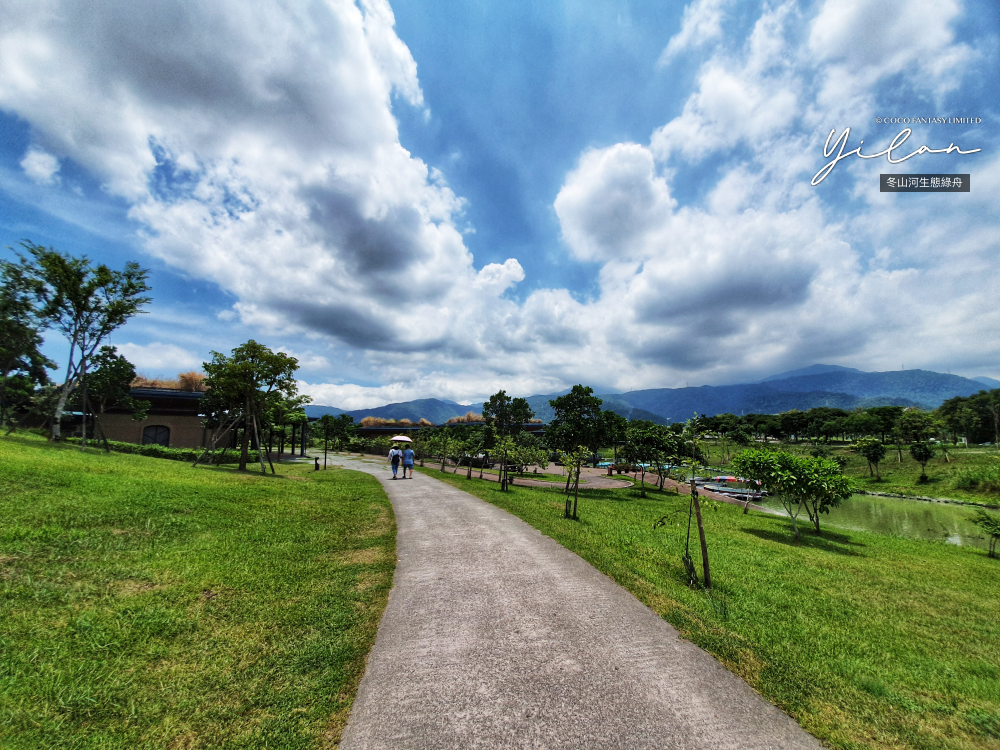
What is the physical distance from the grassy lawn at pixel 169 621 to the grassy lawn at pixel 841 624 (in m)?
5.06

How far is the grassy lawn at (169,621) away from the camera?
3445mm

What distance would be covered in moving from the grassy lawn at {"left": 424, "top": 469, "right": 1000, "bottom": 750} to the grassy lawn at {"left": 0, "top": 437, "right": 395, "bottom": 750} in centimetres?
506

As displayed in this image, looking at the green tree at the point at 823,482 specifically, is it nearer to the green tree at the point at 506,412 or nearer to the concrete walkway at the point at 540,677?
the concrete walkway at the point at 540,677

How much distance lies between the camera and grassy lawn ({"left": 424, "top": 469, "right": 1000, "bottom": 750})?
4.05m

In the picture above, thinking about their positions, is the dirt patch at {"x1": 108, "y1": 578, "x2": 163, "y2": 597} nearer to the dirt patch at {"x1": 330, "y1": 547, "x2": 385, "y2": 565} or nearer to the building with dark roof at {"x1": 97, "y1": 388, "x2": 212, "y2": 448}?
the dirt patch at {"x1": 330, "y1": 547, "x2": 385, "y2": 565}

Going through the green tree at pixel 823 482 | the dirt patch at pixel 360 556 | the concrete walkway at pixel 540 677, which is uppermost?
the green tree at pixel 823 482

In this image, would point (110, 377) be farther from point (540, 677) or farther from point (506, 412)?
point (506, 412)

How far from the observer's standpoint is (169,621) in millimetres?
5031

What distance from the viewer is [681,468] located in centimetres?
788

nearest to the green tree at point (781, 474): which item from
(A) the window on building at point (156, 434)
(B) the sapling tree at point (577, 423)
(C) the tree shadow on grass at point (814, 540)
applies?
(C) the tree shadow on grass at point (814, 540)

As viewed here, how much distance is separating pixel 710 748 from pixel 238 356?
27567mm

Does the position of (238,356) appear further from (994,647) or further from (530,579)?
(994,647)

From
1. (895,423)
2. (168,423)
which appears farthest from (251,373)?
(895,423)

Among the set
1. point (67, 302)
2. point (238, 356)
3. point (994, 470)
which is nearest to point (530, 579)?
point (238, 356)
